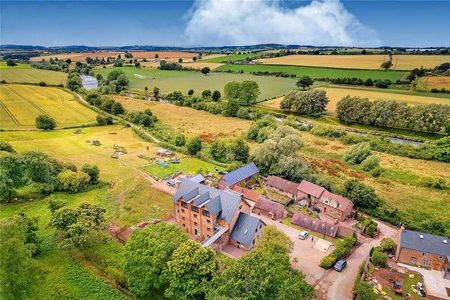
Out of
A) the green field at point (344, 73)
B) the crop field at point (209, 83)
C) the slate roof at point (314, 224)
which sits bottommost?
the slate roof at point (314, 224)

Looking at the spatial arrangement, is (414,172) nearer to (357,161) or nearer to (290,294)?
(357,161)

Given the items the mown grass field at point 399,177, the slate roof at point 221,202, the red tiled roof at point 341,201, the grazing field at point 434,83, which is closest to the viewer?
the slate roof at point 221,202

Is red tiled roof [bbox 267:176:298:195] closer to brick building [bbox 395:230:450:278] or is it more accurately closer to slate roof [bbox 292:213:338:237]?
slate roof [bbox 292:213:338:237]

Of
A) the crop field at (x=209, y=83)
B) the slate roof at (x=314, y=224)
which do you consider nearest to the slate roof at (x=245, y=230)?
the slate roof at (x=314, y=224)

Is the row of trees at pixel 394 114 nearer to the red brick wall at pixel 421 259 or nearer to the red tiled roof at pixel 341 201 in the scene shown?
the red tiled roof at pixel 341 201

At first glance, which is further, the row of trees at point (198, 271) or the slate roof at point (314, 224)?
the slate roof at point (314, 224)

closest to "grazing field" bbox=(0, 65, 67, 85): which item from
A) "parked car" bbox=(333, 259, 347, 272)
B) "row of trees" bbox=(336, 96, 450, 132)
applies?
"row of trees" bbox=(336, 96, 450, 132)

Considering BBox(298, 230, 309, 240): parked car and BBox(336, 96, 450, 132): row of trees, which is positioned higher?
BBox(336, 96, 450, 132): row of trees
